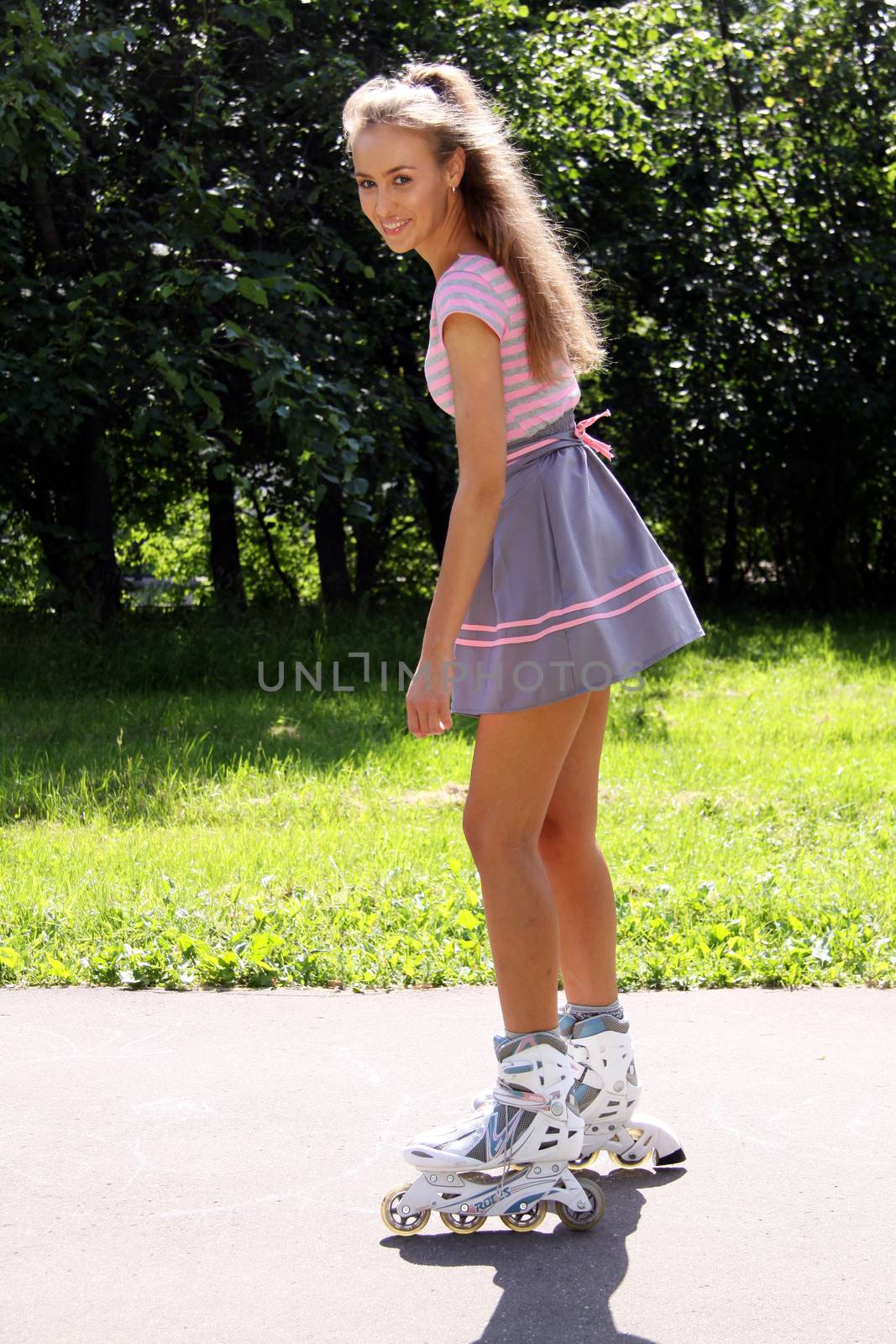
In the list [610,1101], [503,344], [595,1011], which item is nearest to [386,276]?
[503,344]

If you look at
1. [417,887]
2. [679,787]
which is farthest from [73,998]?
[679,787]

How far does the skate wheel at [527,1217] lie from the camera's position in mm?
2492

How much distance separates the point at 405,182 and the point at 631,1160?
1890 mm

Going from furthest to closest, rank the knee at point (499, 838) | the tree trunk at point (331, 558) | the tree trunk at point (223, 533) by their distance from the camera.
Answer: the tree trunk at point (331, 558), the tree trunk at point (223, 533), the knee at point (499, 838)

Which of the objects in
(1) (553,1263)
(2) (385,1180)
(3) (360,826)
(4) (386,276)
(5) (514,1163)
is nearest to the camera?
(1) (553,1263)

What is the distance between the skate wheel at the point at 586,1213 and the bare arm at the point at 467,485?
0.88 m

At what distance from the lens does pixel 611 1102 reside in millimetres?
2688

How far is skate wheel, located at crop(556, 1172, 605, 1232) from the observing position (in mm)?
2488

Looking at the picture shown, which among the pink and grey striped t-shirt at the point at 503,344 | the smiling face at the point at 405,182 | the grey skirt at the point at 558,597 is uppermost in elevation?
the smiling face at the point at 405,182

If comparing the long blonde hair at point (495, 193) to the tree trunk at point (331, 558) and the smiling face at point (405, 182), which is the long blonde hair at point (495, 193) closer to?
the smiling face at point (405, 182)

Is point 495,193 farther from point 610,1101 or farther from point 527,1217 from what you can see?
point 527,1217

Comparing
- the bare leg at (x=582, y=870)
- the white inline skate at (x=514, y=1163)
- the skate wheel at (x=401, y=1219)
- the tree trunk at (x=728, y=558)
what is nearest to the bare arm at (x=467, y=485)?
the bare leg at (x=582, y=870)

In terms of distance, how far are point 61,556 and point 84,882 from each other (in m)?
5.64

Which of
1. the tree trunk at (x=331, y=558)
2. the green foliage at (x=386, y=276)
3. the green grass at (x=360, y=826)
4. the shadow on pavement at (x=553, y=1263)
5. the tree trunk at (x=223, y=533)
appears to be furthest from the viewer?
the tree trunk at (x=331, y=558)
